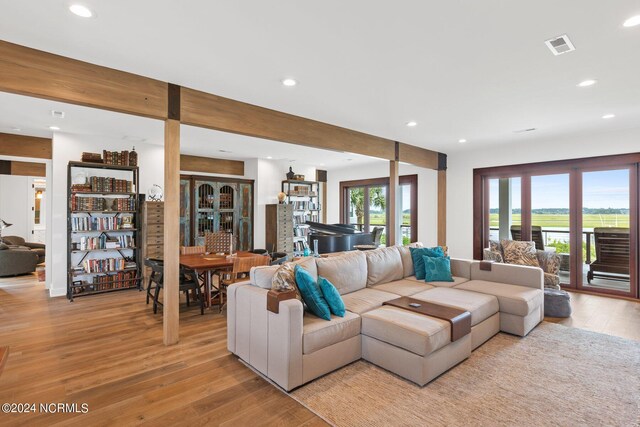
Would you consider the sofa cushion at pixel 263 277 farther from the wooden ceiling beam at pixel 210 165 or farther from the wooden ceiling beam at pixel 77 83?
the wooden ceiling beam at pixel 210 165

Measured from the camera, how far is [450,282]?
4.34m

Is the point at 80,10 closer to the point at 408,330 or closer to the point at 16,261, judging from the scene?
the point at 408,330

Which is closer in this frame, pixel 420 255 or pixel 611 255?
pixel 420 255

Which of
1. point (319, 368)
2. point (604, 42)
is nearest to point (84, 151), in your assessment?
point (319, 368)

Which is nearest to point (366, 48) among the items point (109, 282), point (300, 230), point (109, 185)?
point (109, 185)

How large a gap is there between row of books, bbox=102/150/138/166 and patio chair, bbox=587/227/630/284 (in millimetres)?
8314

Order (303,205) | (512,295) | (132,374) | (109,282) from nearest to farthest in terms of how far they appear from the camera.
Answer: (132,374)
(512,295)
(109,282)
(303,205)

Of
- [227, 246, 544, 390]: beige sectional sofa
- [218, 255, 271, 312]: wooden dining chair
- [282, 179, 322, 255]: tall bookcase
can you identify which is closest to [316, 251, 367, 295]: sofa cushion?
[227, 246, 544, 390]: beige sectional sofa

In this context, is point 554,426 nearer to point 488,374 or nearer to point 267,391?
point 488,374

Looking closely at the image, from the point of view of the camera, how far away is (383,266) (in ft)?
14.0

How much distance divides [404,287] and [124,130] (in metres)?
5.01

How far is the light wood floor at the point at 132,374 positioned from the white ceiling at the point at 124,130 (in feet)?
9.01

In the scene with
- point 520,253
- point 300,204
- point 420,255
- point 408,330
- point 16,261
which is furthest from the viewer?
point 300,204

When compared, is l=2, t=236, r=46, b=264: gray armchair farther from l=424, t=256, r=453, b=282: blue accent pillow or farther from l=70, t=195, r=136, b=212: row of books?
l=424, t=256, r=453, b=282: blue accent pillow
